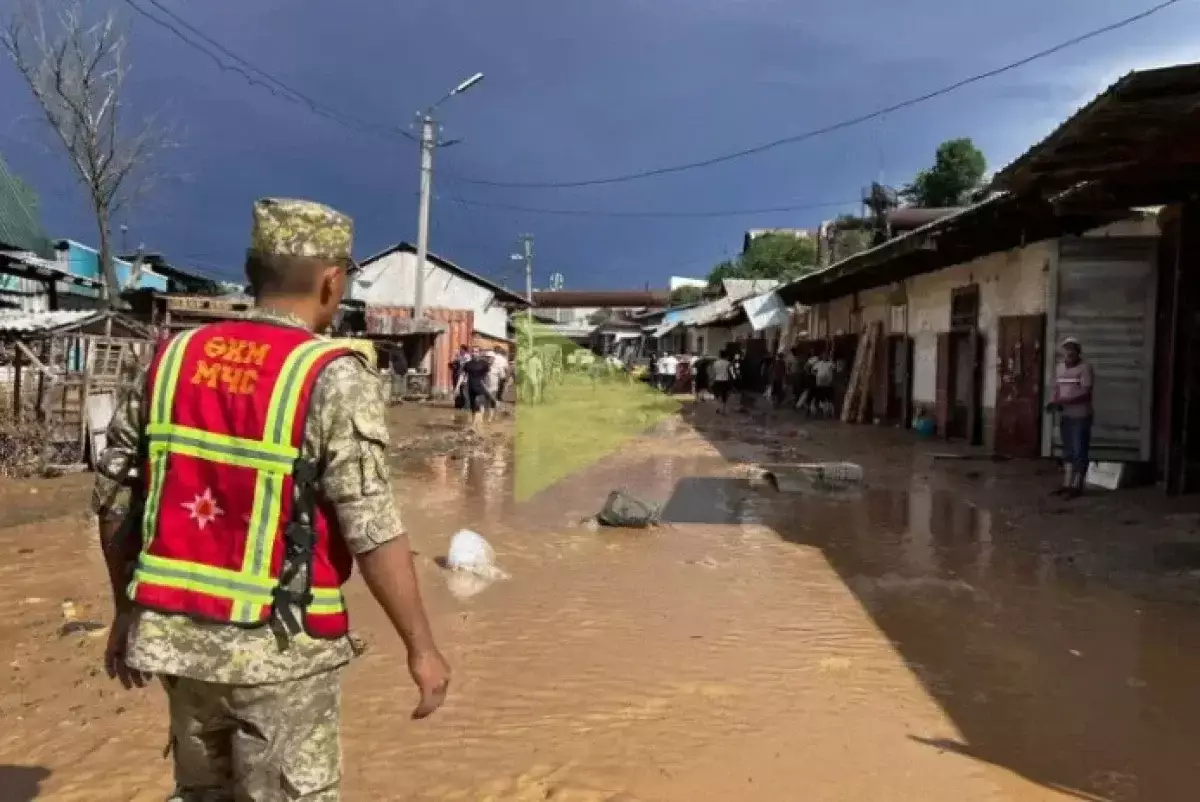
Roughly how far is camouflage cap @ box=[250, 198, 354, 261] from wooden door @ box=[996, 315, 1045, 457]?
12.3 metres

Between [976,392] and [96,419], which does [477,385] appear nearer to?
[96,419]

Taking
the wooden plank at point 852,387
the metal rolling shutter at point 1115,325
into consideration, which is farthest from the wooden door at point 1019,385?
the wooden plank at point 852,387

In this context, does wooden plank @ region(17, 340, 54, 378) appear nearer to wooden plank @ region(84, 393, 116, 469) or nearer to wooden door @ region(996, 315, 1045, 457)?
wooden plank @ region(84, 393, 116, 469)

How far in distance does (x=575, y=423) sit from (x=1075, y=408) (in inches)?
484

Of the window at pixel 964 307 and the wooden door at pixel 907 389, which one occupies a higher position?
the window at pixel 964 307

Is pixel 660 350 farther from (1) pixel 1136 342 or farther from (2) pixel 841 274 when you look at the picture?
(1) pixel 1136 342

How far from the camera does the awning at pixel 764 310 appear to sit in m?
24.2

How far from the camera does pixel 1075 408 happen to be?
32.0ft

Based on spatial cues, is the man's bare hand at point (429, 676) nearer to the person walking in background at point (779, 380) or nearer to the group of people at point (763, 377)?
the group of people at point (763, 377)

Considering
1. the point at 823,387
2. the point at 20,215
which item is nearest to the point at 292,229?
the point at 823,387

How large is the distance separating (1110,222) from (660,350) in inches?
1603

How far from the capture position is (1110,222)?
11.7 meters

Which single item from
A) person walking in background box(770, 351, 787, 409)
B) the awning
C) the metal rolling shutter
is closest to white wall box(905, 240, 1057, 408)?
the metal rolling shutter

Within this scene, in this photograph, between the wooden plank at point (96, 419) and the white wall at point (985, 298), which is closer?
the wooden plank at point (96, 419)
